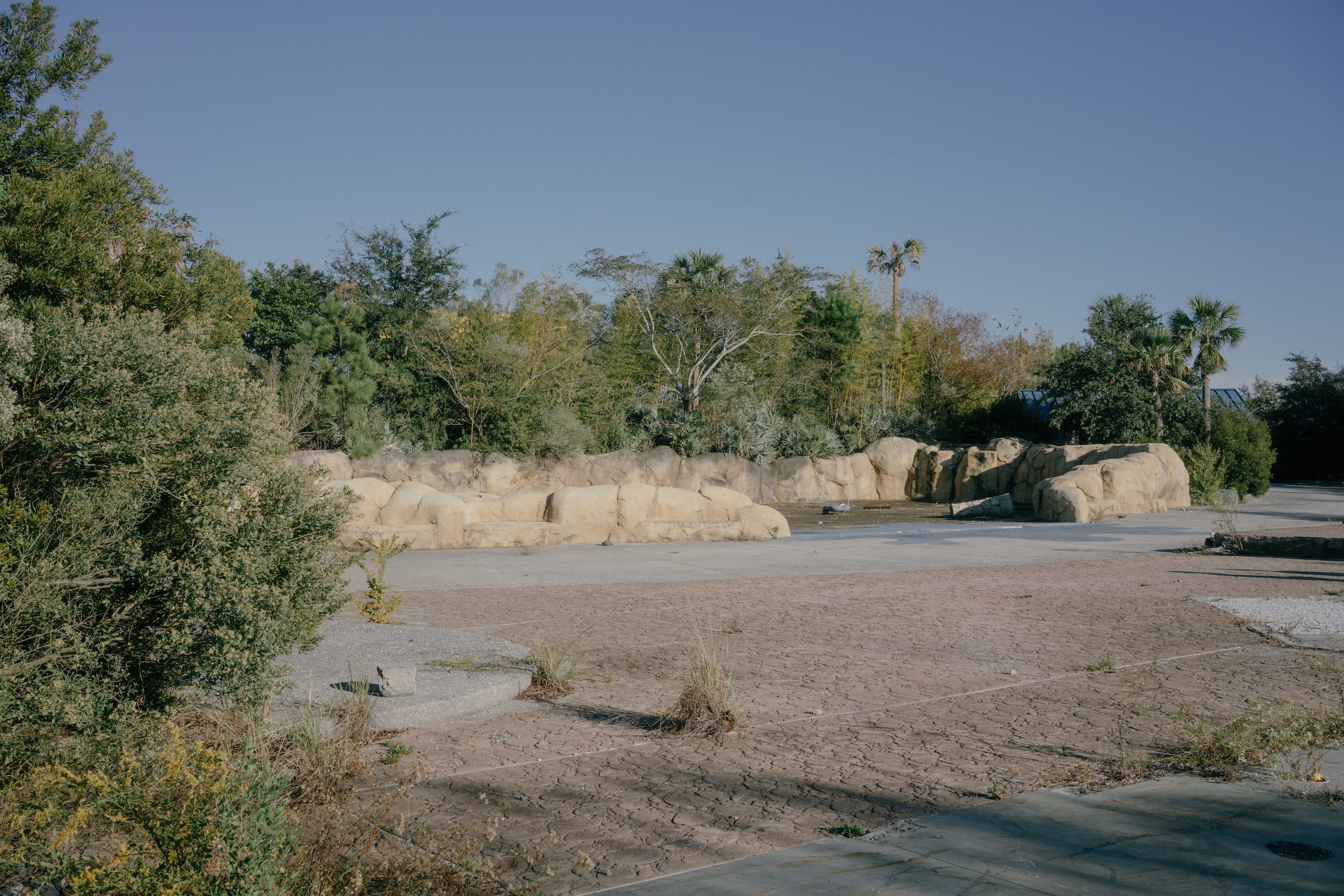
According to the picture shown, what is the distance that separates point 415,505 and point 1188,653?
40.4ft

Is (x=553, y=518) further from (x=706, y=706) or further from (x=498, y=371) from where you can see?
(x=706, y=706)

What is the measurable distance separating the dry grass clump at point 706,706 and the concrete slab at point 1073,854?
1.52 metres

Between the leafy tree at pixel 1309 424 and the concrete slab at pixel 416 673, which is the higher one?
the leafy tree at pixel 1309 424

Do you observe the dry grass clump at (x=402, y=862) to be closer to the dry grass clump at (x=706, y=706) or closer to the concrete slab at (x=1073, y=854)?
the concrete slab at (x=1073, y=854)

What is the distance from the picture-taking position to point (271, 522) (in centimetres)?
438

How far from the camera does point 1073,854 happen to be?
3.10 metres

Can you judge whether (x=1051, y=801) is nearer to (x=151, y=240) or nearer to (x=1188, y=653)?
(x=1188, y=653)

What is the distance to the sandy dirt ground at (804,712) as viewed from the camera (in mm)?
3594

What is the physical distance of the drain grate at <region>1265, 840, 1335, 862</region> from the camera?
3.00 meters

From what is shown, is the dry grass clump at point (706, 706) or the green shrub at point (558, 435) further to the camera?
the green shrub at point (558, 435)

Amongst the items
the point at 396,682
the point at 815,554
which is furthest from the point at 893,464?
the point at 396,682

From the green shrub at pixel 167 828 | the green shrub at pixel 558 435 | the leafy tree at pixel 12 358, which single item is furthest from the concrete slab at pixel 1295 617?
the green shrub at pixel 558 435

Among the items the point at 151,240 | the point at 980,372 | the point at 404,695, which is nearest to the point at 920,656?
the point at 404,695

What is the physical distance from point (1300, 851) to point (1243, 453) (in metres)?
28.0
